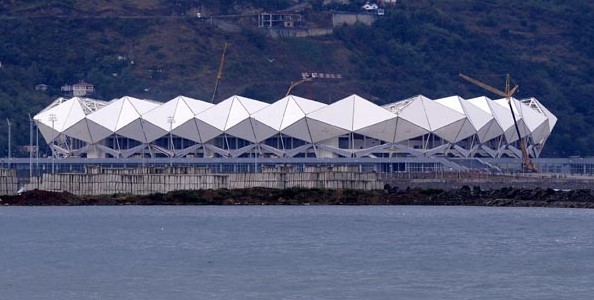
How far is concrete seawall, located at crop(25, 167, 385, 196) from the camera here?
3910 inches

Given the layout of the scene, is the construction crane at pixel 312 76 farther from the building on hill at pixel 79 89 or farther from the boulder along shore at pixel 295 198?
the boulder along shore at pixel 295 198

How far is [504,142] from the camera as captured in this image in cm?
14388

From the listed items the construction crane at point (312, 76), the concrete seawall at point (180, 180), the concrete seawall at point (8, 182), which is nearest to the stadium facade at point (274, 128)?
the concrete seawall at point (180, 180)

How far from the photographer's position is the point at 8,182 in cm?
10012

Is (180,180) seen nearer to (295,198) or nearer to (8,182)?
(295,198)

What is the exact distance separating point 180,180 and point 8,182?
27.1 ft

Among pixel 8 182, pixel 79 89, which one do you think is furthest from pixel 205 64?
pixel 8 182

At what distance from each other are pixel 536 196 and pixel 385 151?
1416 inches

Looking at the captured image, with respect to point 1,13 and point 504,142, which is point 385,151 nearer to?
point 504,142

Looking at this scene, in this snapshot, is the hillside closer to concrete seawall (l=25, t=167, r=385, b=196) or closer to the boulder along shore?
concrete seawall (l=25, t=167, r=385, b=196)
